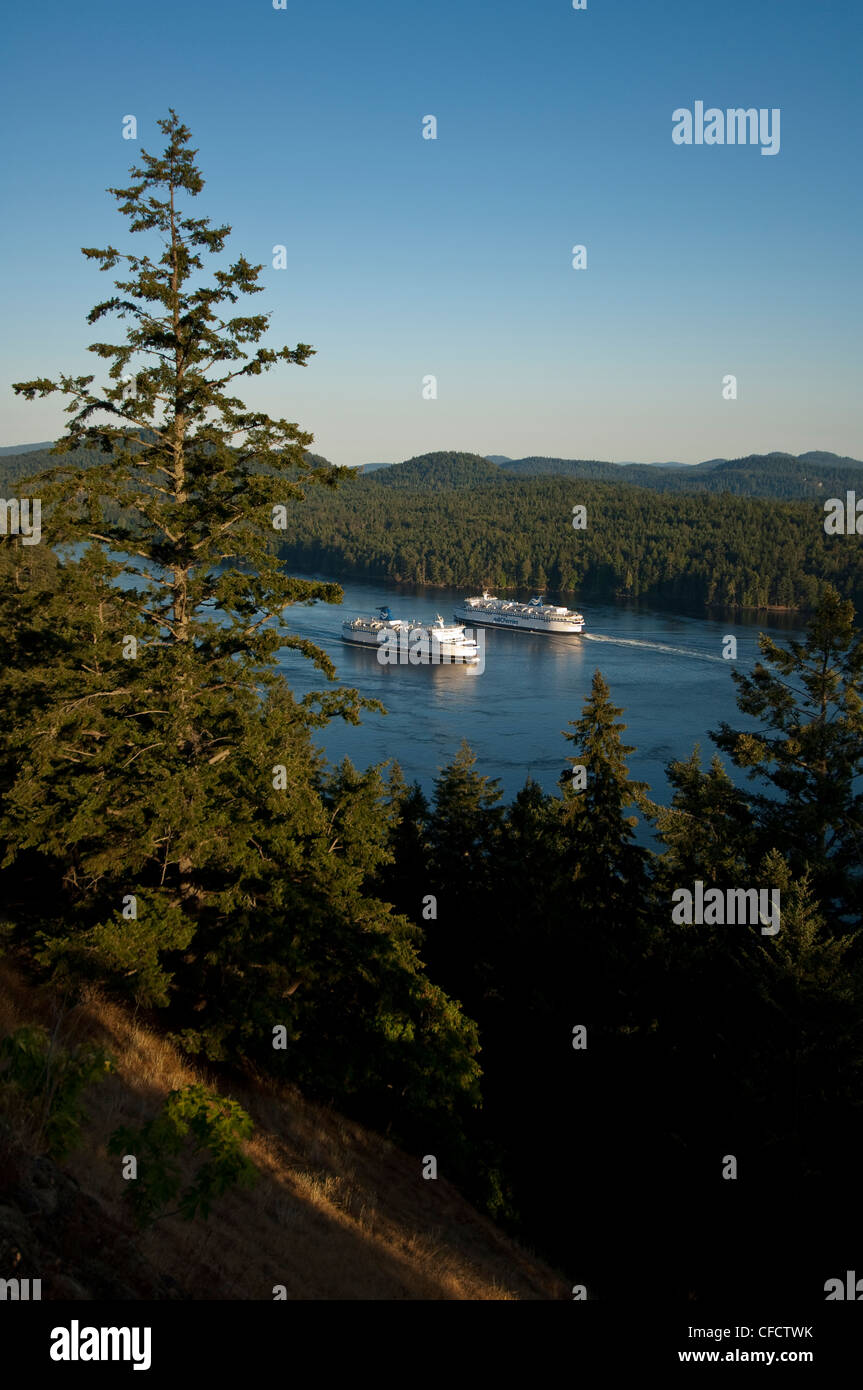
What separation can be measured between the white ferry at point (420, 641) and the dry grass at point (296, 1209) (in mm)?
65380

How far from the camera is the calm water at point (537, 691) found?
1822 inches

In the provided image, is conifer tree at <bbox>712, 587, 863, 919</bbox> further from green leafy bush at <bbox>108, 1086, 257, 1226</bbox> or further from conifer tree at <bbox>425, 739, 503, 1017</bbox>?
green leafy bush at <bbox>108, 1086, 257, 1226</bbox>

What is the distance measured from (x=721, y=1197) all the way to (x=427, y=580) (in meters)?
122

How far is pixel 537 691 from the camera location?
64062 millimetres

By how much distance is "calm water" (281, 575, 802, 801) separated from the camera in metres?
46.3

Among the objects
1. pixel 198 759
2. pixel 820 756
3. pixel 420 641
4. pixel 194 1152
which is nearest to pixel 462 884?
pixel 820 756

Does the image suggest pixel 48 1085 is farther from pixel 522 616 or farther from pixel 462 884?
pixel 522 616

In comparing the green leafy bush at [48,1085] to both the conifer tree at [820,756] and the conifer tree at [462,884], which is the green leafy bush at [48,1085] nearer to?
the conifer tree at [820,756]

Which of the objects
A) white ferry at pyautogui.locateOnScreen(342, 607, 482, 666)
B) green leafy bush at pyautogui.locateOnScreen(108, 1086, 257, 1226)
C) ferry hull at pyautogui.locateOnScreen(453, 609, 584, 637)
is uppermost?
ferry hull at pyautogui.locateOnScreen(453, 609, 584, 637)

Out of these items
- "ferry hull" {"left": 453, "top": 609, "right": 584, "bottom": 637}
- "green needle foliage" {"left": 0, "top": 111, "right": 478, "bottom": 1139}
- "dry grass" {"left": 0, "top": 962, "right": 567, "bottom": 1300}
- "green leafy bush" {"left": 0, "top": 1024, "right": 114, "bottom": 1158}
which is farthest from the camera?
"ferry hull" {"left": 453, "top": 609, "right": 584, "bottom": 637}

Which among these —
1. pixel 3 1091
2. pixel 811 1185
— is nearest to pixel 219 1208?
pixel 3 1091

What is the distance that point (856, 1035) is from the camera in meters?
12.7

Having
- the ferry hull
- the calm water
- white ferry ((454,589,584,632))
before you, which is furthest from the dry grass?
white ferry ((454,589,584,632))

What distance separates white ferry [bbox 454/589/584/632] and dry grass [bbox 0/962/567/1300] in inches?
3113
